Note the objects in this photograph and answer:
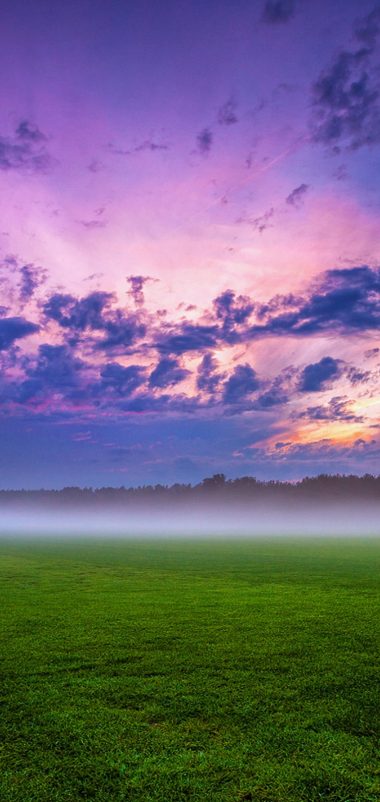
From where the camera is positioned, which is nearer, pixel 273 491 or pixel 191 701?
pixel 191 701

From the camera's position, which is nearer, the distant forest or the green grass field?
the green grass field

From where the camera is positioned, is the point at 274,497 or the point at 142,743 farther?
the point at 274,497

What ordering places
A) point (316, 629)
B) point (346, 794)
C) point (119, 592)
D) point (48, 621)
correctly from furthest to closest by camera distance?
1. point (119, 592)
2. point (48, 621)
3. point (316, 629)
4. point (346, 794)

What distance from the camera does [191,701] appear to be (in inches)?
235

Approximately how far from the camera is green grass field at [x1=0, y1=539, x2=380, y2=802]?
4.29 metres

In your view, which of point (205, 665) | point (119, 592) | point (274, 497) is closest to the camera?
point (205, 665)

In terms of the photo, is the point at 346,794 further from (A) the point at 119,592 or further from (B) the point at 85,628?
(A) the point at 119,592

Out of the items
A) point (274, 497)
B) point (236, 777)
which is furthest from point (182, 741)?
point (274, 497)

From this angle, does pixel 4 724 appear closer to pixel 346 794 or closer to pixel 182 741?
pixel 182 741

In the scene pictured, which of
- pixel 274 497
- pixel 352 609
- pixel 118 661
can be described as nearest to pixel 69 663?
pixel 118 661

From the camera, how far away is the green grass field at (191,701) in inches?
169

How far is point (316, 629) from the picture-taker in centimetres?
966

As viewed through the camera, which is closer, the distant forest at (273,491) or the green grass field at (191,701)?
the green grass field at (191,701)

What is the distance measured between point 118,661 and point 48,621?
3.70 meters
